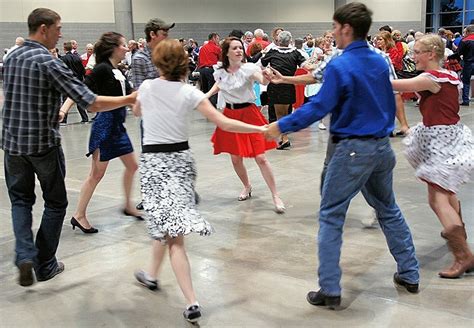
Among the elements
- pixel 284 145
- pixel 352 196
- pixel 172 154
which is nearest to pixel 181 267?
pixel 172 154

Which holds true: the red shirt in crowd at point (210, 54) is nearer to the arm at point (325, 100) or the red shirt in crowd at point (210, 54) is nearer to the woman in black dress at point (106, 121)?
the woman in black dress at point (106, 121)

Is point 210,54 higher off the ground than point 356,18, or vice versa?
point 356,18

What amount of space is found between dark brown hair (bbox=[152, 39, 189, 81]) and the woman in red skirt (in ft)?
7.06

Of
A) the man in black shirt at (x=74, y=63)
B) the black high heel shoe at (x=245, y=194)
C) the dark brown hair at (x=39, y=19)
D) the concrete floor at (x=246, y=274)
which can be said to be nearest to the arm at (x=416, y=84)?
the concrete floor at (x=246, y=274)

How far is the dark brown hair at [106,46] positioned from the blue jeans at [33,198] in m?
1.28

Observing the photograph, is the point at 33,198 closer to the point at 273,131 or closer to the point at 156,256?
the point at 156,256

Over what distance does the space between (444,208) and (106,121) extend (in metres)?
2.67

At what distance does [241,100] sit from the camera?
5.45 metres

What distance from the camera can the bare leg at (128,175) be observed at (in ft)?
16.2

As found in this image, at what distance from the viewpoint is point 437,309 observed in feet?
10.7

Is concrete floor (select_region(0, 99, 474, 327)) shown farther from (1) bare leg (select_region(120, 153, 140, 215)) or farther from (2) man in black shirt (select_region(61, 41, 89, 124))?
(2) man in black shirt (select_region(61, 41, 89, 124))

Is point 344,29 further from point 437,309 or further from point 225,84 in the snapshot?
point 225,84

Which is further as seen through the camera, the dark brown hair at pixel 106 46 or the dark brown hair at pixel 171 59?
the dark brown hair at pixel 106 46

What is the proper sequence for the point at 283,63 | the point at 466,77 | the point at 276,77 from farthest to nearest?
the point at 466,77, the point at 283,63, the point at 276,77
